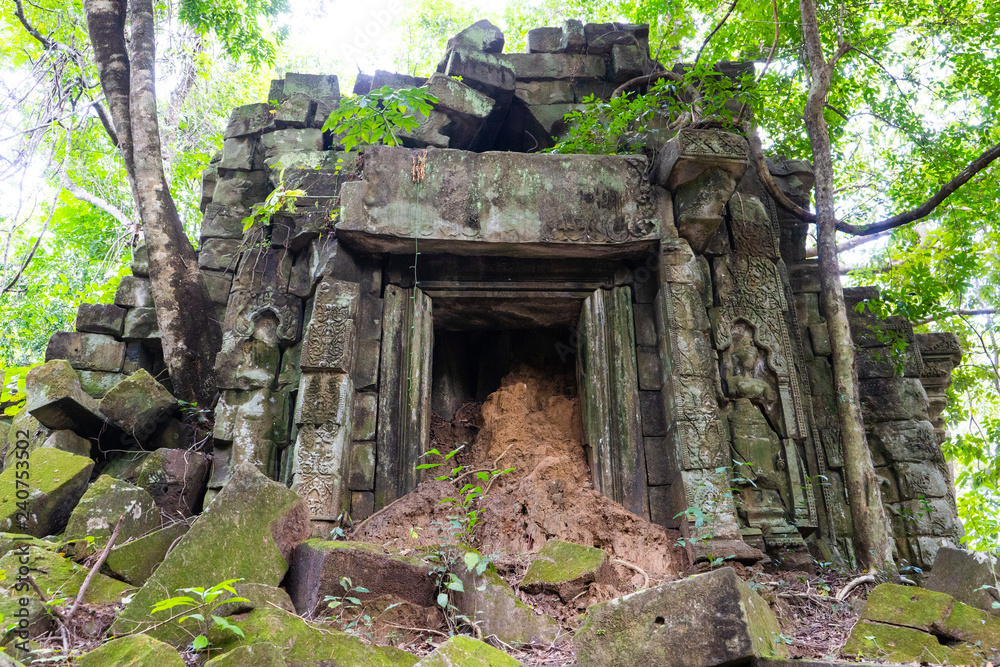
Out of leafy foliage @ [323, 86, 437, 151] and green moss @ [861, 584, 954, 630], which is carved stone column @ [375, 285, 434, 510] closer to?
leafy foliage @ [323, 86, 437, 151]

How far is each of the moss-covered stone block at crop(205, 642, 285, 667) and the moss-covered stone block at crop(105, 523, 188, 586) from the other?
1.48 m

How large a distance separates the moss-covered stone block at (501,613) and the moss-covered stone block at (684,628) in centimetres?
70

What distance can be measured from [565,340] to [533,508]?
1.71 m

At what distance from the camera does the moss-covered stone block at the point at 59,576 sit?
3.49 m

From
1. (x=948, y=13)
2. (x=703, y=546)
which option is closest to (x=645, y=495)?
(x=703, y=546)

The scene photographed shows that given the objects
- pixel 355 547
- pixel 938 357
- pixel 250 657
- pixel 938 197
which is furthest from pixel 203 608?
pixel 938 357

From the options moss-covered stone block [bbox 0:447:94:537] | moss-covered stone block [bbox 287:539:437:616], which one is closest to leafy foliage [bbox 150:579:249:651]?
moss-covered stone block [bbox 287:539:437:616]

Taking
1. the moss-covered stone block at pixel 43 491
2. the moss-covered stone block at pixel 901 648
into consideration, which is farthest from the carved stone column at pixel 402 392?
the moss-covered stone block at pixel 901 648

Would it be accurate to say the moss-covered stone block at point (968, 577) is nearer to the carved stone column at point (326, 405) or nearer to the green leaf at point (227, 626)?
the green leaf at point (227, 626)

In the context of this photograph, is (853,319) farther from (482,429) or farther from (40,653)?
(40,653)

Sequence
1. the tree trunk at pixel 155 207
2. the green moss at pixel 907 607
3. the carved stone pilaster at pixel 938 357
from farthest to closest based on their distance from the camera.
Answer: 1. the carved stone pilaster at pixel 938 357
2. the tree trunk at pixel 155 207
3. the green moss at pixel 907 607

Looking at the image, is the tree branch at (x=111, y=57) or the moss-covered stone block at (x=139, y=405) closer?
the moss-covered stone block at (x=139, y=405)

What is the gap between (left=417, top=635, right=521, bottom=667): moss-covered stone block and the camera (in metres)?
2.64

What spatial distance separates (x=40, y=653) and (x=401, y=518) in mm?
2391
